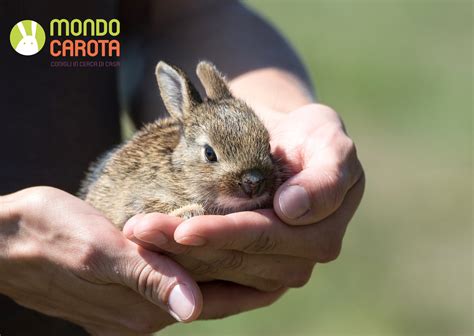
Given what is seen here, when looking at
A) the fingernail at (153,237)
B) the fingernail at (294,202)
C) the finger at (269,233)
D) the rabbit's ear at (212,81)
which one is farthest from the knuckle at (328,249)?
the rabbit's ear at (212,81)

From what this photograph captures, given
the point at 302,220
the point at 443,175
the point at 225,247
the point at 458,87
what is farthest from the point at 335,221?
the point at 458,87

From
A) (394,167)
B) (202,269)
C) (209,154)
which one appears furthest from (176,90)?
(394,167)

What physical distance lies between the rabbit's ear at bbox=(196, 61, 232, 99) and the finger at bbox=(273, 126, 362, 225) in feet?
2.31

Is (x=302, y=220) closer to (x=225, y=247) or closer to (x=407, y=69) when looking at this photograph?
(x=225, y=247)

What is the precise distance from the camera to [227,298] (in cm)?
420

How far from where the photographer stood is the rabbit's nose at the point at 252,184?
4.08 m

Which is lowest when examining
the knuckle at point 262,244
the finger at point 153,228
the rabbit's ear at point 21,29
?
the knuckle at point 262,244

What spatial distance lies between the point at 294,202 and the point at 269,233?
0.18m

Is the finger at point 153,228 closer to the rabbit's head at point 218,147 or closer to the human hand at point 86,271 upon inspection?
the human hand at point 86,271

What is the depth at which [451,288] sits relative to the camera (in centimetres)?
922

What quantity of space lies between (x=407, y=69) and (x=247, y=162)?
36.0 ft

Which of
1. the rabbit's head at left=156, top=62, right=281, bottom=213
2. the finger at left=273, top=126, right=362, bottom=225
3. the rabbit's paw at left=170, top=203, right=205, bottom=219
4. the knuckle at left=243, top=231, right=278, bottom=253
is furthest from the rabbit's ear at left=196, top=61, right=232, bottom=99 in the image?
the knuckle at left=243, top=231, right=278, bottom=253

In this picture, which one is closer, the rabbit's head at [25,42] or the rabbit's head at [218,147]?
the rabbit's head at [218,147]

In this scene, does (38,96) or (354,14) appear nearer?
(38,96)
